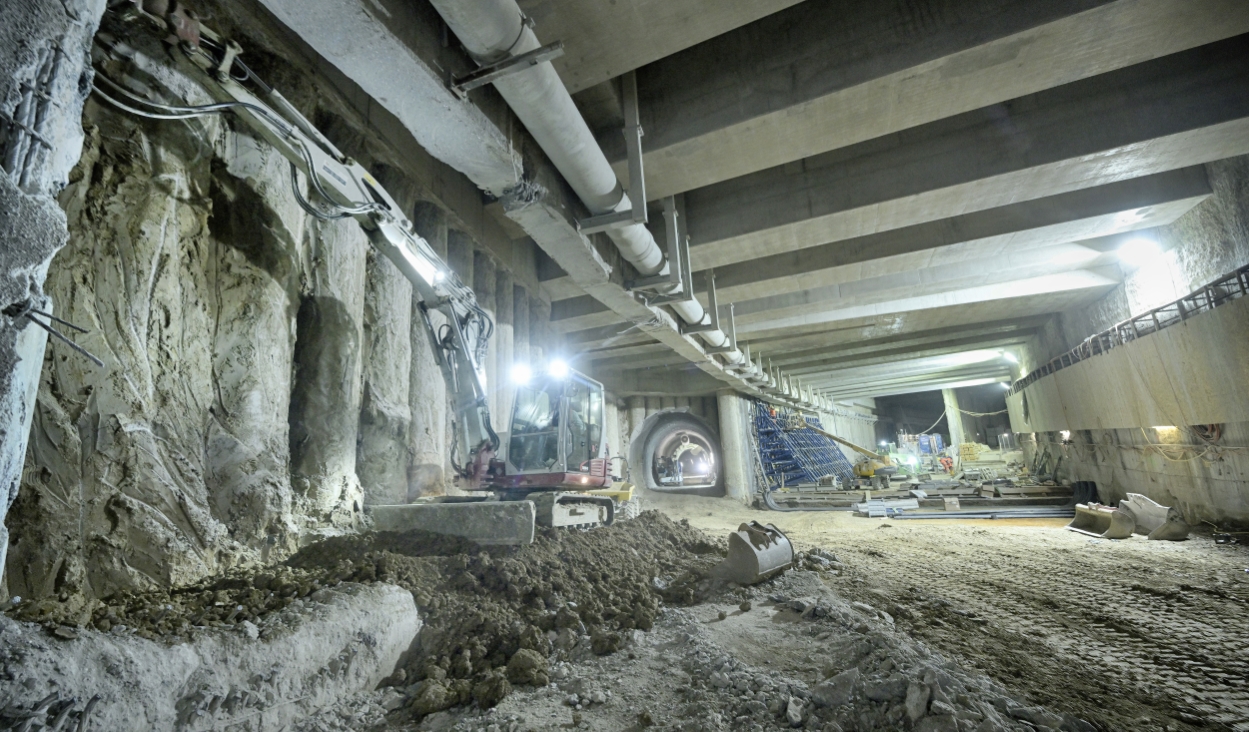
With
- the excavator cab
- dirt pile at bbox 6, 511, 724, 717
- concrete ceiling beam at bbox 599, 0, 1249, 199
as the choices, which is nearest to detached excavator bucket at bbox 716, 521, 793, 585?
dirt pile at bbox 6, 511, 724, 717

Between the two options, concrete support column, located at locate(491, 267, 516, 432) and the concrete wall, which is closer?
the concrete wall

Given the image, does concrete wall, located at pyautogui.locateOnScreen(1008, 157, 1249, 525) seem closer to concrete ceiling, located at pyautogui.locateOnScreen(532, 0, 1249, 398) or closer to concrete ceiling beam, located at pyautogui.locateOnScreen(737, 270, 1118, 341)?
concrete ceiling beam, located at pyautogui.locateOnScreen(737, 270, 1118, 341)

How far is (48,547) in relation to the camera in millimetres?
3117

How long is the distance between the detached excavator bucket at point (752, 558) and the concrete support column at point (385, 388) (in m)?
4.01

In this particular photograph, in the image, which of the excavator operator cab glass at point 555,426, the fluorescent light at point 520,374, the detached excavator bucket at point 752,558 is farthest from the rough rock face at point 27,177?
the fluorescent light at point 520,374

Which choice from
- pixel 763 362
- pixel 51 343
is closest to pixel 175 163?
pixel 51 343

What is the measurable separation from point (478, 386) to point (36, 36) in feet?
16.4

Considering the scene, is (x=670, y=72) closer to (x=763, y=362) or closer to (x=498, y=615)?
(x=498, y=615)

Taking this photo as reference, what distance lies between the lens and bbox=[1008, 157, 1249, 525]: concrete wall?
591 cm

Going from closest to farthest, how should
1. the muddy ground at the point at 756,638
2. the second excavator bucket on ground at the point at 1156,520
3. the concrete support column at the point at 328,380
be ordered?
1. the muddy ground at the point at 756,638
2. the concrete support column at the point at 328,380
3. the second excavator bucket on ground at the point at 1156,520

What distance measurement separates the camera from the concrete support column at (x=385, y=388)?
5914mm

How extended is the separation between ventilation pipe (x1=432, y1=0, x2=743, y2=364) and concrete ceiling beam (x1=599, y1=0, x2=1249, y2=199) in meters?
0.49

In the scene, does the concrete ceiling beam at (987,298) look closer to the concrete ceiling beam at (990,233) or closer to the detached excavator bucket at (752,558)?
the concrete ceiling beam at (990,233)

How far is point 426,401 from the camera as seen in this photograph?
674 centimetres
